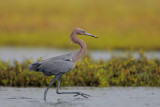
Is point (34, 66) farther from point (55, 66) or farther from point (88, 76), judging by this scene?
point (88, 76)

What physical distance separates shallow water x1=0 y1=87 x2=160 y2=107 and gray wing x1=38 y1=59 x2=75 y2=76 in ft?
1.95

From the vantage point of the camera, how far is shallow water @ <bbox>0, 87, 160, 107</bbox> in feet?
29.1

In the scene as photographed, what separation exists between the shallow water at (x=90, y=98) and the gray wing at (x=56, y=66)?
59 centimetres

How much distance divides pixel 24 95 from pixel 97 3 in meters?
19.8

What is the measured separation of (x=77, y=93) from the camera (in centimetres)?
955

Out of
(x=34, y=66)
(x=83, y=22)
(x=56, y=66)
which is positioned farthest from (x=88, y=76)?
(x=83, y=22)

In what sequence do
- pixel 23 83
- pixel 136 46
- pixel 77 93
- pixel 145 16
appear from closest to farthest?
1. pixel 77 93
2. pixel 23 83
3. pixel 136 46
4. pixel 145 16

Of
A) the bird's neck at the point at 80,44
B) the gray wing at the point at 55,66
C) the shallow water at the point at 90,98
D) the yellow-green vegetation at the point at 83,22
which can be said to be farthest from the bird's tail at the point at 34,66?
the yellow-green vegetation at the point at 83,22

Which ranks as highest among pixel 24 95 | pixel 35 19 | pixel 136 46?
pixel 35 19

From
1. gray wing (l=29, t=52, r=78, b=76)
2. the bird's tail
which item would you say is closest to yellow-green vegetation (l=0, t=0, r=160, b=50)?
gray wing (l=29, t=52, r=78, b=76)

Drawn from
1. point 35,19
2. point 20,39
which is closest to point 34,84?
point 20,39

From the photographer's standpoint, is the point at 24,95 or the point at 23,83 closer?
the point at 24,95

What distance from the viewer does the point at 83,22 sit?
25.5 meters

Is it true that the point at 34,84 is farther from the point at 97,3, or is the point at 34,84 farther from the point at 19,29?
the point at 97,3
